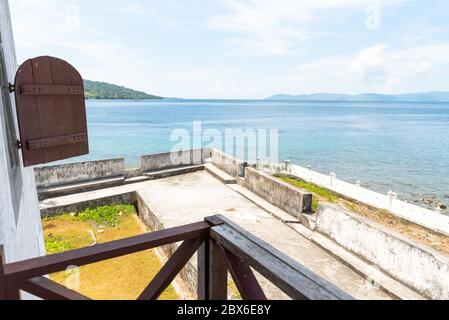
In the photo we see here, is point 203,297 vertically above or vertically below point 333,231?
above

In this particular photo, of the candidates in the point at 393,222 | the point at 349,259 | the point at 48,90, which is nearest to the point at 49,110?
the point at 48,90

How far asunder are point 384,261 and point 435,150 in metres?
50.4

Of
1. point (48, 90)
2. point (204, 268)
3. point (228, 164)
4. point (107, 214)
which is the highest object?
point (48, 90)

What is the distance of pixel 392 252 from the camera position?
5.93 m

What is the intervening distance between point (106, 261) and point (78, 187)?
4.98 m

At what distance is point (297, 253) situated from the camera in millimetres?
7141

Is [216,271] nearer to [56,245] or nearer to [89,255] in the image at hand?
[89,255]

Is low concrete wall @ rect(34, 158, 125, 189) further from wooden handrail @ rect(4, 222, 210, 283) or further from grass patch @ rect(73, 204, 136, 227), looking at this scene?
wooden handrail @ rect(4, 222, 210, 283)

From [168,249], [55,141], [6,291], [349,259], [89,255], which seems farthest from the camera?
[168,249]

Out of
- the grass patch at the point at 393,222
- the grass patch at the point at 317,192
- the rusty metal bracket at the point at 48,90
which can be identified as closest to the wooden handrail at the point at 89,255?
the rusty metal bracket at the point at 48,90

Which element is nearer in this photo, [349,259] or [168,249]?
[349,259]

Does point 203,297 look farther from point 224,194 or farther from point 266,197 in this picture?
point 224,194

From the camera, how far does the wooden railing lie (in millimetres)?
1477

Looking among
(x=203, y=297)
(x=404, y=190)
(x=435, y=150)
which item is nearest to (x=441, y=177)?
(x=404, y=190)
